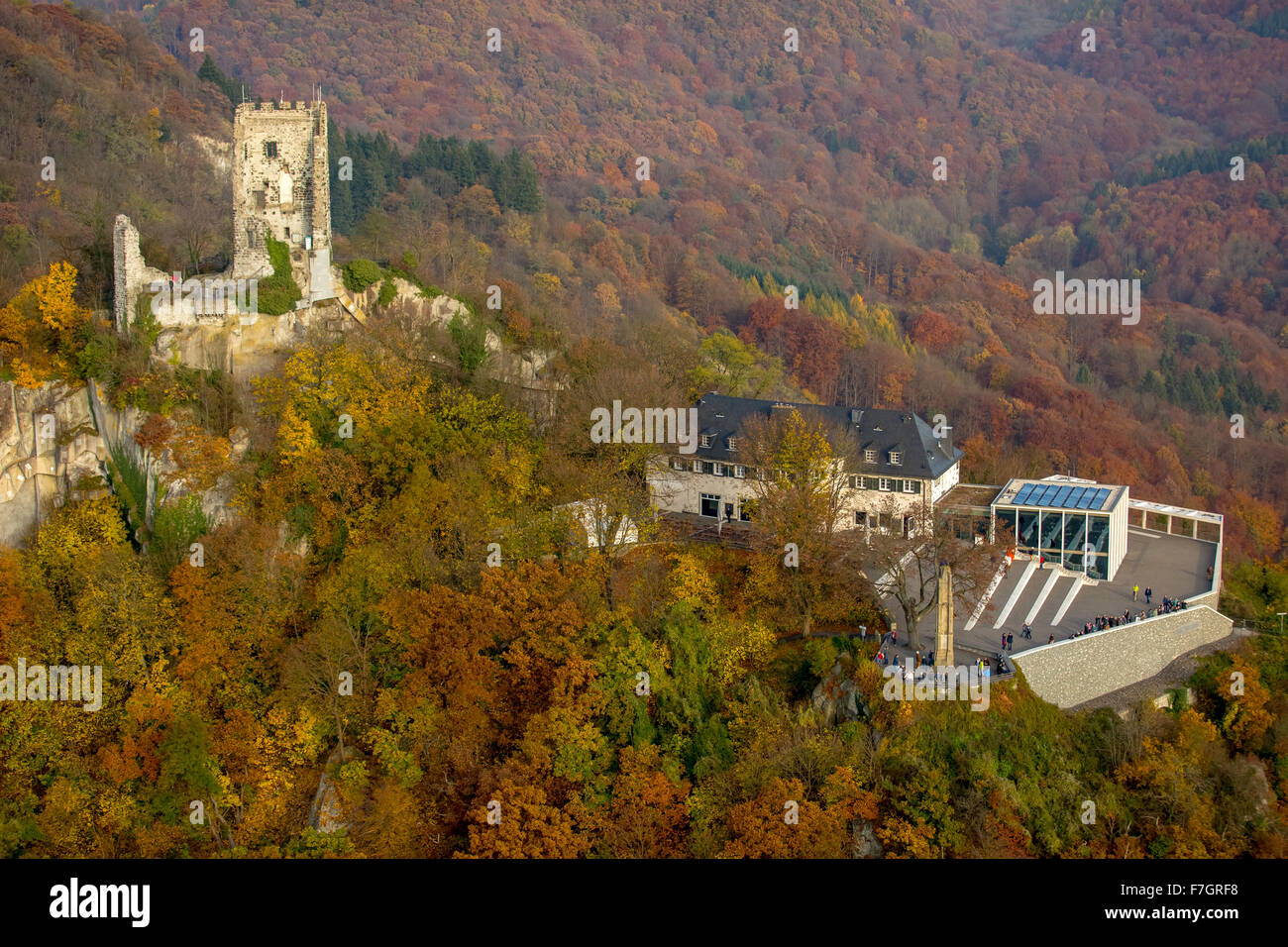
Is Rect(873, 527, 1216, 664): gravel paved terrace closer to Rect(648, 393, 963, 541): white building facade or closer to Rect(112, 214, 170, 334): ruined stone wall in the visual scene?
Rect(648, 393, 963, 541): white building facade

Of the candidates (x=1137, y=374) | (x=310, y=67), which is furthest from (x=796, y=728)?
(x=310, y=67)

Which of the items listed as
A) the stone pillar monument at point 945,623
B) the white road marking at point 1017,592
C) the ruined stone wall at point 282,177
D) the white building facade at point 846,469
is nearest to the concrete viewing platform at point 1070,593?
the white road marking at point 1017,592

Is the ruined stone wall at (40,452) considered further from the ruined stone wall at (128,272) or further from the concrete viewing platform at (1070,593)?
the concrete viewing platform at (1070,593)

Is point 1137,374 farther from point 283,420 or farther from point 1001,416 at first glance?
point 283,420

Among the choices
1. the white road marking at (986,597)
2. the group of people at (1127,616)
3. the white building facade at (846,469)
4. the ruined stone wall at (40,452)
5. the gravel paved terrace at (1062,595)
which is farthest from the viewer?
the white building facade at (846,469)

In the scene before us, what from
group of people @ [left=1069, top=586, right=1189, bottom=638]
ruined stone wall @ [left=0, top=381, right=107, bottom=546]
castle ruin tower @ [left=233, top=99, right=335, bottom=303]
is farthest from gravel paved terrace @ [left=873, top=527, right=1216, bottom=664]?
ruined stone wall @ [left=0, top=381, right=107, bottom=546]

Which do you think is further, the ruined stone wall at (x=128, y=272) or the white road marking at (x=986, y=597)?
the ruined stone wall at (x=128, y=272)

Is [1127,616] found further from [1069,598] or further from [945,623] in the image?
[945,623]

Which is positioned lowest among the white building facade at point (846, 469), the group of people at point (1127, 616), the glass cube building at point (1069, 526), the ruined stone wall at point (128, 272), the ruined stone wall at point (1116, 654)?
the ruined stone wall at point (1116, 654)
